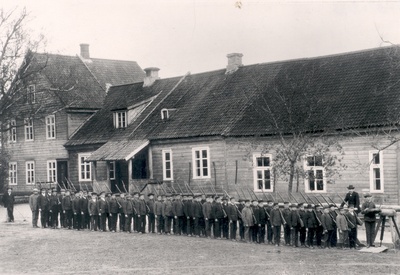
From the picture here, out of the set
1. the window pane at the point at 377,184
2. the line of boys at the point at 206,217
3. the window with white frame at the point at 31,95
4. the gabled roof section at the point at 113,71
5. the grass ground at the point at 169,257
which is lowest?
the grass ground at the point at 169,257

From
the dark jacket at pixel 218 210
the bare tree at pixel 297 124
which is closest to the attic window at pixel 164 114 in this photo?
the bare tree at pixel 297 124

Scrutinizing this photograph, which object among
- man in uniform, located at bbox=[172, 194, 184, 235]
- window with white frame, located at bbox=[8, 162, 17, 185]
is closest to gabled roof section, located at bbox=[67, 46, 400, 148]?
man in uniform, located at bbox=[172, 194, 184, 235]

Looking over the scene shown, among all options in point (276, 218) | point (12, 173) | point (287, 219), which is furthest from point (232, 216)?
point (12, 173)

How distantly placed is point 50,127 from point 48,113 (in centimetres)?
189

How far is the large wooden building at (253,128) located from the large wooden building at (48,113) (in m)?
1.24

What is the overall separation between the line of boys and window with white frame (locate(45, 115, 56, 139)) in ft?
47.4

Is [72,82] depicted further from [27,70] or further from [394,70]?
[394,70]

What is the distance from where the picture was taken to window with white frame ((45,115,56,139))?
40.4 m

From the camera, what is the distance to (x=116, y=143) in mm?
35094

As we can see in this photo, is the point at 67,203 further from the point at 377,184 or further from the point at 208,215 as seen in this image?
the point at 377,184

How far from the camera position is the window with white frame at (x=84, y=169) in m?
38.1

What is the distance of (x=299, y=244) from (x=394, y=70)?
10.9 meters

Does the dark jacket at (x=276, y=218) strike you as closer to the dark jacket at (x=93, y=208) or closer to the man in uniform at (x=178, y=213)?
the man in uniform at (x=178, y=213)

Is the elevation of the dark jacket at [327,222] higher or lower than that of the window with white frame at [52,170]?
lower
